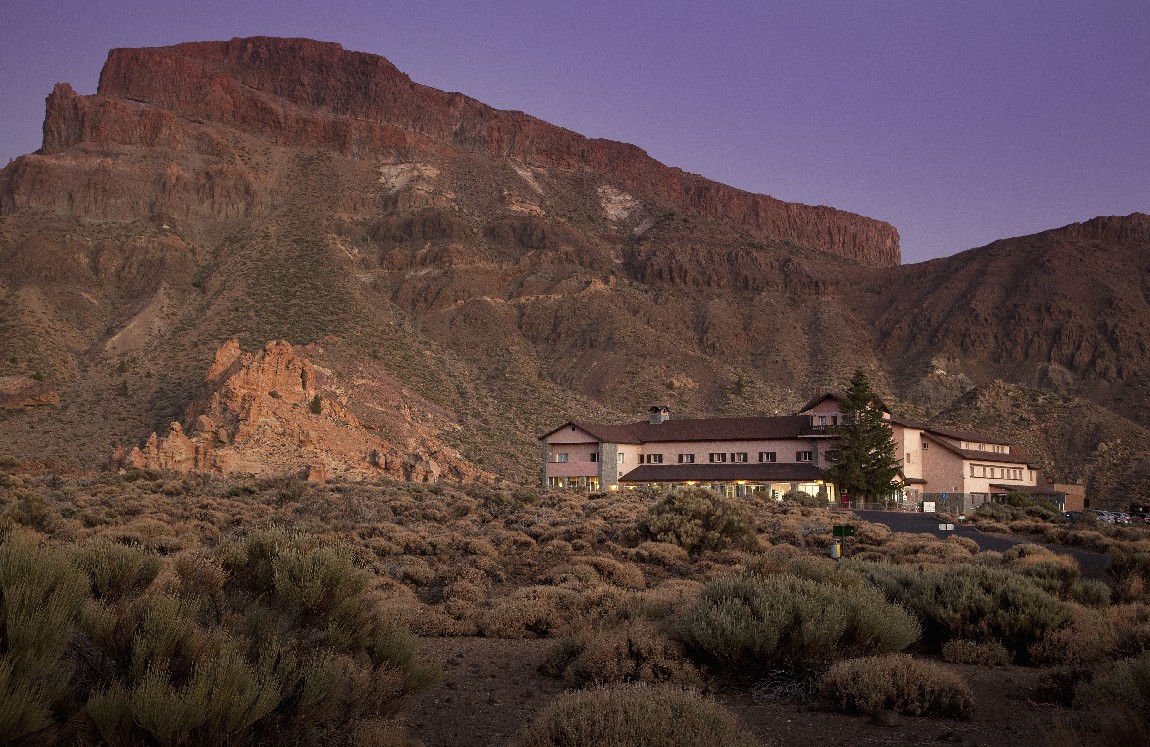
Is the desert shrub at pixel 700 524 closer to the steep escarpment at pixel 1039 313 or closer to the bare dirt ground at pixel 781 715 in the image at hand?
the bare dirt ground at pixel 781 715

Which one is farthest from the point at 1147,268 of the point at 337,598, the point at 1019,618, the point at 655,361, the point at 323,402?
the point at 337,598

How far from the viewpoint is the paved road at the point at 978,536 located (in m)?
20.6

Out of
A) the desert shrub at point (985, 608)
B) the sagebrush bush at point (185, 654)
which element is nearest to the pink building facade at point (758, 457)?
Answer: the desert shrub at point (985, 608)

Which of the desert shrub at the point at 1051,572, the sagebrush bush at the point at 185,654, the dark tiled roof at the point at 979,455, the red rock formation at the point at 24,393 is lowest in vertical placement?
the desert shrub at the point at 1051,572

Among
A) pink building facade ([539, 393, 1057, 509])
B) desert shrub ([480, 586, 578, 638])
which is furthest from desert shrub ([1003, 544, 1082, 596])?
pink building facade ([539, 393, 1057, 509])

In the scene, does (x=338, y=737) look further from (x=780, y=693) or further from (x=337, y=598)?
(x=780, y=693)

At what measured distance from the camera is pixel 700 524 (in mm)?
20844

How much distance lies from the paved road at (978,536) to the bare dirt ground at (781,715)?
12.0 meters

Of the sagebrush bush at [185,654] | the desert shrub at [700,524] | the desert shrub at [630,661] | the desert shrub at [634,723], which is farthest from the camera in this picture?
the desert shrub at [700,524]

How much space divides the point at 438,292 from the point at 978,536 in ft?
231

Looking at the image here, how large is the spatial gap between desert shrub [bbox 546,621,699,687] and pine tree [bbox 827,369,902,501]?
38676 millimetres

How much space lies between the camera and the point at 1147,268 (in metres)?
104

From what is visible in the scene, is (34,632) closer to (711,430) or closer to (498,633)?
(498,633)

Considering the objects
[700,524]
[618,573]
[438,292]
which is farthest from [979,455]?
[438,292]
